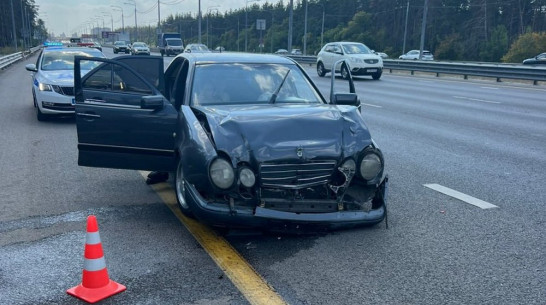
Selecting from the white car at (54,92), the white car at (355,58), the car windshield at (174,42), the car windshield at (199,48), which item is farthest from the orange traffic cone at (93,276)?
the car windshield at (174,42)

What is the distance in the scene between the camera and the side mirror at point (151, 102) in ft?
18.4

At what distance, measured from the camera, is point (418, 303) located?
364cm

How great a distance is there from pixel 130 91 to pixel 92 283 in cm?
317

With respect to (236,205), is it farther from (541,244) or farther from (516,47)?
(516,47)

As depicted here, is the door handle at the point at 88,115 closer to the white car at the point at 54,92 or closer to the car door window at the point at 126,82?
the car door window at the point at 126,82

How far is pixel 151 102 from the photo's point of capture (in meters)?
5.61

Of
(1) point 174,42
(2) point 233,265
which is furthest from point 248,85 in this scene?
(1) point 174,42

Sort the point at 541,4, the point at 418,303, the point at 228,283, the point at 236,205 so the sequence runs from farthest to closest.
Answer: the point at 541,4, the point at 236,205, the point at 228,283, the point at 418,303

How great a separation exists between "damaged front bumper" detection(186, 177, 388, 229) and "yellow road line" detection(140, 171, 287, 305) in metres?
0.22

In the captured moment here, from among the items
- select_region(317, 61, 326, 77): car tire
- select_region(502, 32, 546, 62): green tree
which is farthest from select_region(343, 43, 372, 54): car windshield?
select_region(502, 32, 546, 62): green tree

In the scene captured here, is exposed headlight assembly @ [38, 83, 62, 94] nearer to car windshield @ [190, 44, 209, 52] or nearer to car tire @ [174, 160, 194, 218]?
car tire @ [174, 160, 194, 218]

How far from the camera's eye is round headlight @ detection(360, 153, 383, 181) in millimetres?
4793

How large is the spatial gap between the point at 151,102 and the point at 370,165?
237 cm

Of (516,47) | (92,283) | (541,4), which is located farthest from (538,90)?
(541,4)
